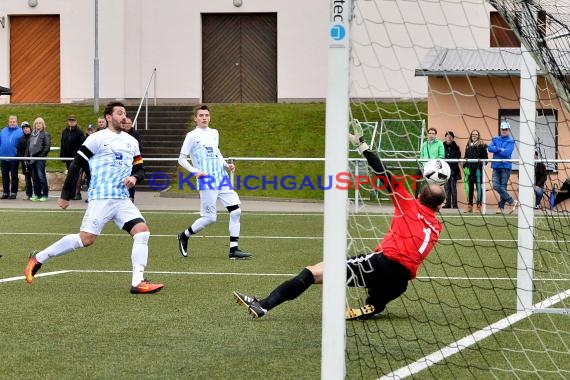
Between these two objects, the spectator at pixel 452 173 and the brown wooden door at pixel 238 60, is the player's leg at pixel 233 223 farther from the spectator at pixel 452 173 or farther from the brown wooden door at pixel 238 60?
the brown wooden door at pixel 238 60

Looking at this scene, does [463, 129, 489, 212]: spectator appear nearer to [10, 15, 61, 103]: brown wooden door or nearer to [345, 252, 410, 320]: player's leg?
[345, 252, 410, 320]: player's leg

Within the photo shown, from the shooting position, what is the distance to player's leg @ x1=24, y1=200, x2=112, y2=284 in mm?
11148

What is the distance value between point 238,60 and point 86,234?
95.4 feet

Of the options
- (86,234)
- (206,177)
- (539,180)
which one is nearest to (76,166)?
(86,234)

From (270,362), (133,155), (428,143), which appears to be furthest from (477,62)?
(270,362)

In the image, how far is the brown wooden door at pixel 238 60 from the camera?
39.4 metres

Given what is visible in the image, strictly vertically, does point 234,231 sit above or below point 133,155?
below

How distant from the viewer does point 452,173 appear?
70.9ft

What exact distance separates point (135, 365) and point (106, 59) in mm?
32363

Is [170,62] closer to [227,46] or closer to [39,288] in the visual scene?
[227,46]

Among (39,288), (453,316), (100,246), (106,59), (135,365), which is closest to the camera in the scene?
(135,365)

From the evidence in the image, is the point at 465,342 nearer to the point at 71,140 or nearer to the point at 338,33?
the point at 338,33

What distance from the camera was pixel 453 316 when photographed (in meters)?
9.51

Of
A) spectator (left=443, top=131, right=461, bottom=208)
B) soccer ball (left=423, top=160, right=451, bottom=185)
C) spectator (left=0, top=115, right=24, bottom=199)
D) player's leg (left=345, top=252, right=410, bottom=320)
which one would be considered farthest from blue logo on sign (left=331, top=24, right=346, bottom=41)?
spectator (left=0, top=115, right=24, bottom=199)
